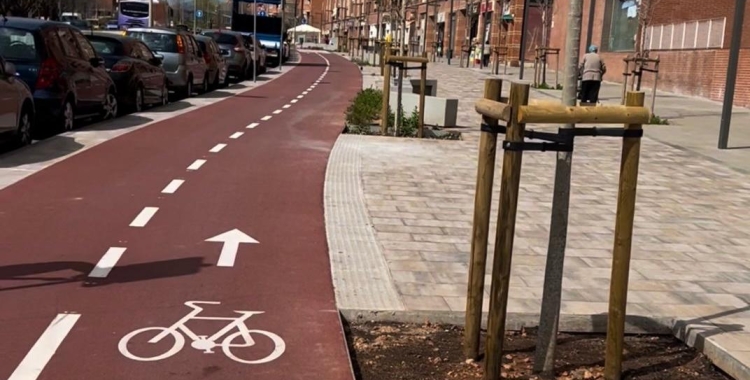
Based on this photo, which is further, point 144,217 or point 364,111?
point 364,111

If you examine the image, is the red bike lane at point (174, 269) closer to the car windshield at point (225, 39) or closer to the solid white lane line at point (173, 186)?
the solid white lane line at point (173, 186)

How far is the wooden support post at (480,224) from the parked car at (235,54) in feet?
87.9

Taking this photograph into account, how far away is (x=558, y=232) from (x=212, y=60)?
77.1 ft

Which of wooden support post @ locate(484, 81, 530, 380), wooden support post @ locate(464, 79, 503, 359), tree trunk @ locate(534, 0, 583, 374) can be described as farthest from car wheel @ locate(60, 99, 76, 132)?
wooden support post @ locate(484, 81, 530, 380)

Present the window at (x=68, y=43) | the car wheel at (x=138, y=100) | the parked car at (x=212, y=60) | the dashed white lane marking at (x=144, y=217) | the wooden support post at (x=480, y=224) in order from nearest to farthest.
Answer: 1. the wooden support post at (x=480, y=224)
2. the dashed white lane marking at (x=144, y=217)
3. the window at (x=68, y=43)
4. the car wheel at (x=138, y=100)
5. the parked car at (x=212, y=60)

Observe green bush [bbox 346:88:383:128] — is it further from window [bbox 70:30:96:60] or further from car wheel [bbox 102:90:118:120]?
window [bbox 70:30:96:60]

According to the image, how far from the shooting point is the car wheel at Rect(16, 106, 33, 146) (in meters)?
11.8

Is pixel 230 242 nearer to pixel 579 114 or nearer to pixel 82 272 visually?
pixel 82 272

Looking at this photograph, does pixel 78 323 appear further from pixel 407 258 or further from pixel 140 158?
pixel 140 158

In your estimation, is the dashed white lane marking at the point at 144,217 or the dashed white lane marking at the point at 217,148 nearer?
the dashed white lane marking at the point at 144,217

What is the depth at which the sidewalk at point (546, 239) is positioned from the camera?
18.1 feet

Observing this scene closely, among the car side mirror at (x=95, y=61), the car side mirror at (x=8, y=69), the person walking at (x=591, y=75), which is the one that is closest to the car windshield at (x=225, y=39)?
the person walking at (x=591, y=75)

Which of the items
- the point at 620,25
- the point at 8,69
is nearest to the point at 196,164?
the point at 8,69

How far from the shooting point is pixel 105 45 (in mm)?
17547
